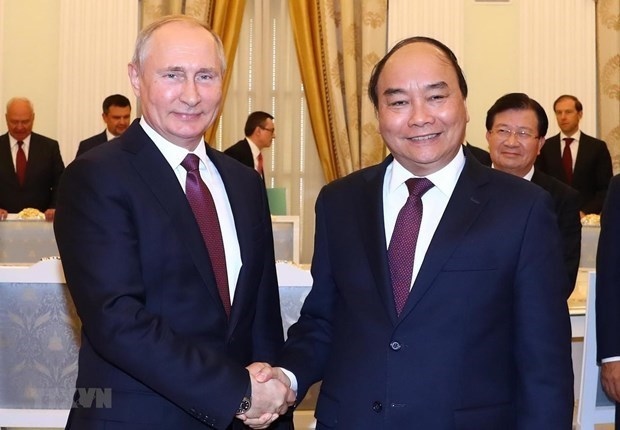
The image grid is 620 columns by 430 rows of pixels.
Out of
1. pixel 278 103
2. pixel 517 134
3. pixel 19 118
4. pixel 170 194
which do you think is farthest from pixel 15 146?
pixel 170 194

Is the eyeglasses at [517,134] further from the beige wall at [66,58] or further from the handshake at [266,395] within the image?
the beige wall at [66,58]

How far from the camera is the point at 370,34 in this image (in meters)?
9.17

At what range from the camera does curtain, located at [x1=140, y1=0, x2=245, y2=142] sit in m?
9.04

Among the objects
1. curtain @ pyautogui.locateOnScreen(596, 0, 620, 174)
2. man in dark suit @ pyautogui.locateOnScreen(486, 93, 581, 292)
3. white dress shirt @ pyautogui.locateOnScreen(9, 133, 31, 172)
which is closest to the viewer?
man in dark suit @ pyautogui.locateOnScreen(486, 93, 581, 292)

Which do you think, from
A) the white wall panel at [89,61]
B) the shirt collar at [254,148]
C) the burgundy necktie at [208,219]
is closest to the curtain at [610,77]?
the shirt collar at [254,148]

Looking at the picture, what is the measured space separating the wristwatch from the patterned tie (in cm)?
39

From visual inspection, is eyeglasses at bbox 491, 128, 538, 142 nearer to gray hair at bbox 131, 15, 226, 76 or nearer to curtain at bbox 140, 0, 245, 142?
gray hair at bbox 131, 15, 226, 76

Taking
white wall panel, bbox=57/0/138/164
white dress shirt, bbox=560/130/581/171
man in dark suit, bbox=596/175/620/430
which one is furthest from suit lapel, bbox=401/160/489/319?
white wall panel, bbox=57/0/138/164

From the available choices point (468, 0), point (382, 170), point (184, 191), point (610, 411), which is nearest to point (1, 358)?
point (184, 191)

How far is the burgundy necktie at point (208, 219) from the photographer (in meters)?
2.20

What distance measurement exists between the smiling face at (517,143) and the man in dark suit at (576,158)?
4.27 m

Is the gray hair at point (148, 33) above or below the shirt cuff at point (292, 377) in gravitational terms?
above

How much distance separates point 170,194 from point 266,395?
0.51 m

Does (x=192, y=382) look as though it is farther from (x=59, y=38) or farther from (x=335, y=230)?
(x=59, y=38)
